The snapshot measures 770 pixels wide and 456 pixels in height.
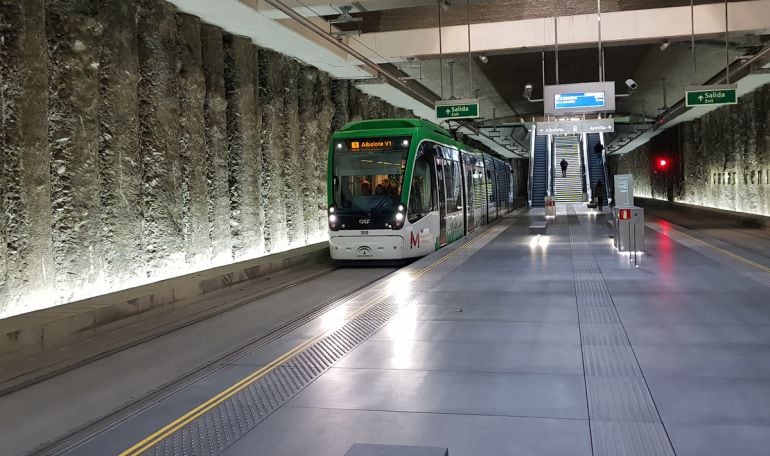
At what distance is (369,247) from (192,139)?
4.20 m

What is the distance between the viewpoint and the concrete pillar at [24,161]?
8070 mm

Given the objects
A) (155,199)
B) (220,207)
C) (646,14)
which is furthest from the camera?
(646,14)

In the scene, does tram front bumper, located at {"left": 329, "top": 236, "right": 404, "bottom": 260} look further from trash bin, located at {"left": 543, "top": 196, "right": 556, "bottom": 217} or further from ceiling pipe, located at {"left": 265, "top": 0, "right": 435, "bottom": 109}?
trash bin, located at {"left": 543, "top": 196, "right": 556, "bottom": 217}

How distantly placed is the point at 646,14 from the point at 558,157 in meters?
34.7

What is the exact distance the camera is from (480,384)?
5086 millimetres

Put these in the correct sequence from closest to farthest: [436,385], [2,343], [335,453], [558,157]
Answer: [335,453], [436,385], [2,343], [558,157]

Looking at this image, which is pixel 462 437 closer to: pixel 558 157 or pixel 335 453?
pixel 335 453

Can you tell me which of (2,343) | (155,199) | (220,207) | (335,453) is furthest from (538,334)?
(220,207)

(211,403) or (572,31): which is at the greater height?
(572,31)

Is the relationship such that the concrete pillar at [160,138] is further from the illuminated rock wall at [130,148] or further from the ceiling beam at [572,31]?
the ceiling beam at [572,31]

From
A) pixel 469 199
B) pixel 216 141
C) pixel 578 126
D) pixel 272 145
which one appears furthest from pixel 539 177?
pixel 216 141

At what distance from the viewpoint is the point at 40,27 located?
339 inches

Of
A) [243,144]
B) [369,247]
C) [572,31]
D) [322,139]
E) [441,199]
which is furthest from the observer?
[322,139]

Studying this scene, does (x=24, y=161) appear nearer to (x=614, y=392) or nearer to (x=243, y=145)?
(x=243, y=145)
